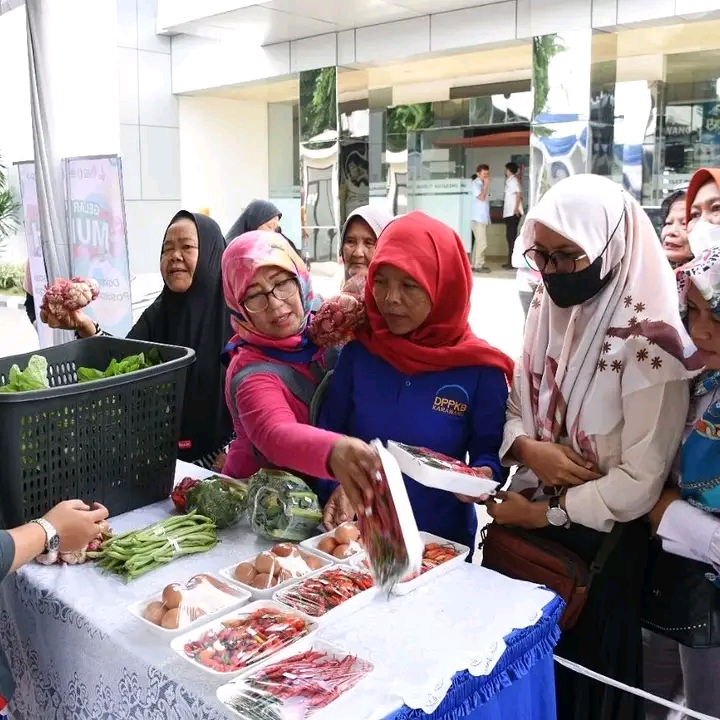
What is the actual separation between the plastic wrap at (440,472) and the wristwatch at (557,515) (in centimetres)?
13

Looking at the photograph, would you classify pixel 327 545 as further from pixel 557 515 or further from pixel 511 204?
pixel 511 204

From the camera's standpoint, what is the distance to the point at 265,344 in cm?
187

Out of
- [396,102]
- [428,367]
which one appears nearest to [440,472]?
[428,367]

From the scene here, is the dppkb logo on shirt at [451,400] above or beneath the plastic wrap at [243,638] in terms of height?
above

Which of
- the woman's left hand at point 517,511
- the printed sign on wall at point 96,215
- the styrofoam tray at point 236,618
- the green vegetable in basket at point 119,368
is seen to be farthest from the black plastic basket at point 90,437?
the printed sign on wall at point 96,215

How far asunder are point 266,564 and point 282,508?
0.17m

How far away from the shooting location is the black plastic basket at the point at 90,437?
59.7 inches

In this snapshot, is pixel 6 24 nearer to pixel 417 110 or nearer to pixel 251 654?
pixel 417 110

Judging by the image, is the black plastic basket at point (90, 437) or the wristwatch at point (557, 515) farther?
the wristwatch at point (557, 515)

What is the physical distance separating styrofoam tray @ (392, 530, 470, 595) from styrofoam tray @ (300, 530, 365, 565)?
0.46 ft

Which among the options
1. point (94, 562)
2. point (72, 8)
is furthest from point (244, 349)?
point (72, 8)

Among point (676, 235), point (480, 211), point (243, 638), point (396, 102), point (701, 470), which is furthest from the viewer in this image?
point (480, 211)

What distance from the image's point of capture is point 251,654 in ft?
3.95

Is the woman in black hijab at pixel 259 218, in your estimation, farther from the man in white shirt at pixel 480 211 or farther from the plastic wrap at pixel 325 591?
the man in white shirt at pixel 480 211
